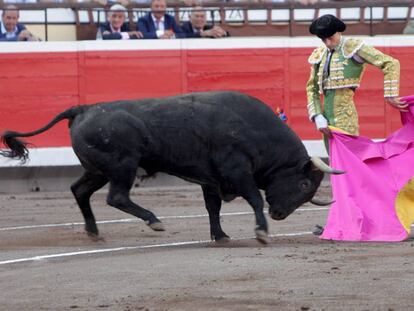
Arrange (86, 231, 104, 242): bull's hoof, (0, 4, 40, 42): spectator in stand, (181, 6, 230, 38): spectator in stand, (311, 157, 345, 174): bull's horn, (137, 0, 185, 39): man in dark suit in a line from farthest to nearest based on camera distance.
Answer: (181, 6, 230, 38): spectator in stand
(137, 0, 185, 39): man in dark suit
(0, 4, 40, 42): spectator in stand
(86, 231, 104, 242): bull's hoof
(311, 157, 345, 174): bull's horn

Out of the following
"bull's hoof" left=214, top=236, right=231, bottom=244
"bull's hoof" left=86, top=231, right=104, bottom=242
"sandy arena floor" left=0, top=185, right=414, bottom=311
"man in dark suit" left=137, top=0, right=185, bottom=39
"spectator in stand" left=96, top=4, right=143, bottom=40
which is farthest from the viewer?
"man in dark suit" left=137, top=0, right=185, bottom=39

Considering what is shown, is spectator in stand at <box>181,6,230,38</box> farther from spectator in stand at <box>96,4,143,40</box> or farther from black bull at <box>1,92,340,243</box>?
black bull at <box>1,92,340,243</box>

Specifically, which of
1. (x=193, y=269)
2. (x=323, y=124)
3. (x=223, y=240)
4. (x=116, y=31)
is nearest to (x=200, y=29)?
(x=116, y=31)

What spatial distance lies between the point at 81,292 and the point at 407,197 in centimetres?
314

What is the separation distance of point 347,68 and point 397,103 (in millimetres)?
408

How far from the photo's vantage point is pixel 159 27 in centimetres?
1431

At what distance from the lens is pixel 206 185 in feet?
28.3

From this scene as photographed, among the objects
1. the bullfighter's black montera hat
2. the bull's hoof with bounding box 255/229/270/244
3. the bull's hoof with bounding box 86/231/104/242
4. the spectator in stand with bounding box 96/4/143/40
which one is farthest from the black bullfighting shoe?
the spectator in stand with bounding box 96/4/143/40

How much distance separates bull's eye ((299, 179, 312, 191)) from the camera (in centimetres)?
858

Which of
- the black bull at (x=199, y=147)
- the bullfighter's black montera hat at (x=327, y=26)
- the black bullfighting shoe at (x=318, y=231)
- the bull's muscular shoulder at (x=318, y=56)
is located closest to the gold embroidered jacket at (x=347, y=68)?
the bull's muscular shoulder at (x=318, y=56)

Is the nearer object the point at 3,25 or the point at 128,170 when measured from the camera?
the point at 128,170

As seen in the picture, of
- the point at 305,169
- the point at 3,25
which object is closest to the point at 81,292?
the point at 305,169

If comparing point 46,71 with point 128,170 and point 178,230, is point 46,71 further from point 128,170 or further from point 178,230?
point 128,170

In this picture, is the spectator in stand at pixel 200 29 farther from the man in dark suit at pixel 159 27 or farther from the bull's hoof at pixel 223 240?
the bull's hoof at pixel 223 240
